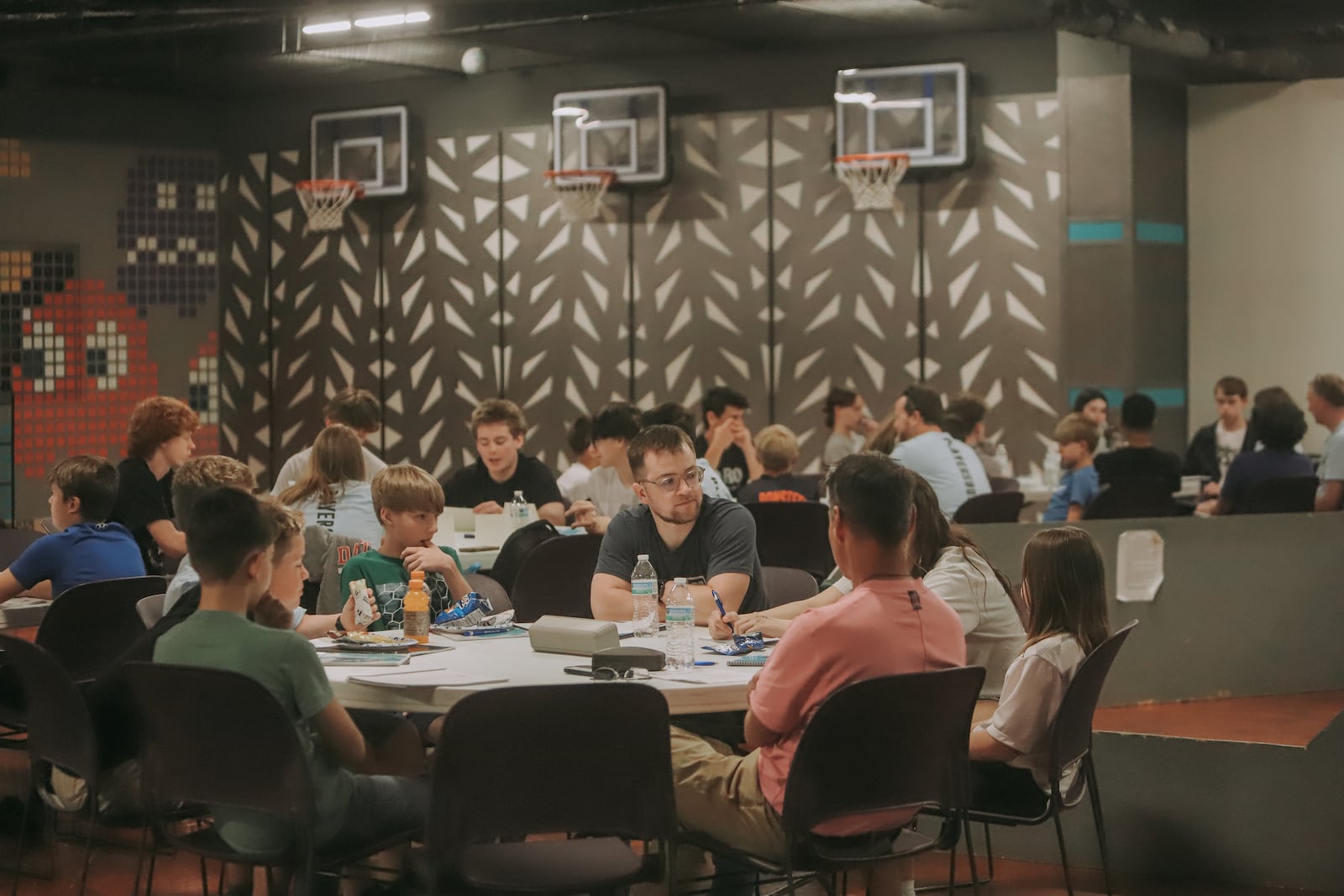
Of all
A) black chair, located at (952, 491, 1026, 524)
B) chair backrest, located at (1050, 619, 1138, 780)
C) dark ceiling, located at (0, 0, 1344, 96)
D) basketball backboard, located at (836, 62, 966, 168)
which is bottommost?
chair backrest, located at (1050, 619, 1138, 780)

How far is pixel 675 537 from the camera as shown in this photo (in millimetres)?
4551

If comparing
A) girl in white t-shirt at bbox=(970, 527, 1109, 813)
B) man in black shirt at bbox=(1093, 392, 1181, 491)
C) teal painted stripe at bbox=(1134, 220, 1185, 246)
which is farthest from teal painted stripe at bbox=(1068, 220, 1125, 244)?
girl in white t-shirt at bbox=(970, 527, 1109, 813)

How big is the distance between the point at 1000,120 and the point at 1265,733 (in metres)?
5.40

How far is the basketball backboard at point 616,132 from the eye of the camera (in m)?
11.1

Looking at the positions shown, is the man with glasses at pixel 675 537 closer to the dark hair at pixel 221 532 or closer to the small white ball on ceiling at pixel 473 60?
the dark hair at pixel 221 532

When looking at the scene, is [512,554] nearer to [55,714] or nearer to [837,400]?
[55,714]

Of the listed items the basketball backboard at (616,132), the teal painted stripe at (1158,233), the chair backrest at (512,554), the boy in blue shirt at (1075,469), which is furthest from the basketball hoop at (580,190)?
the chair backrest at (512,554)

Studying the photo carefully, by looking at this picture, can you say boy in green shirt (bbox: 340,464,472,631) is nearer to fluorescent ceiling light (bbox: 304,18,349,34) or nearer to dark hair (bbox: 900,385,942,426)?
dark hair (bbox: 900,385,942,426)

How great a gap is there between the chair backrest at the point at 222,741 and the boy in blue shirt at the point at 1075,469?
5.58 metres

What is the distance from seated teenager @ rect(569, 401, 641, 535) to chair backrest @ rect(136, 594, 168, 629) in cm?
247

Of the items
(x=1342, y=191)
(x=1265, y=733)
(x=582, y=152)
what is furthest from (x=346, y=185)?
(x=1265, y=733)

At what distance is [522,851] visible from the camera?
10.4 feet

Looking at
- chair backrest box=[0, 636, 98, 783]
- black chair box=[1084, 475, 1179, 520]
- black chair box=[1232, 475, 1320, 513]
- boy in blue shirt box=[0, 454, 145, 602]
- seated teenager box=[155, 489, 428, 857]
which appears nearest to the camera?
seated teenager box=[155, 489, 428, 857]

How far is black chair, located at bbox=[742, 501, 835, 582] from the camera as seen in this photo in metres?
6.04
